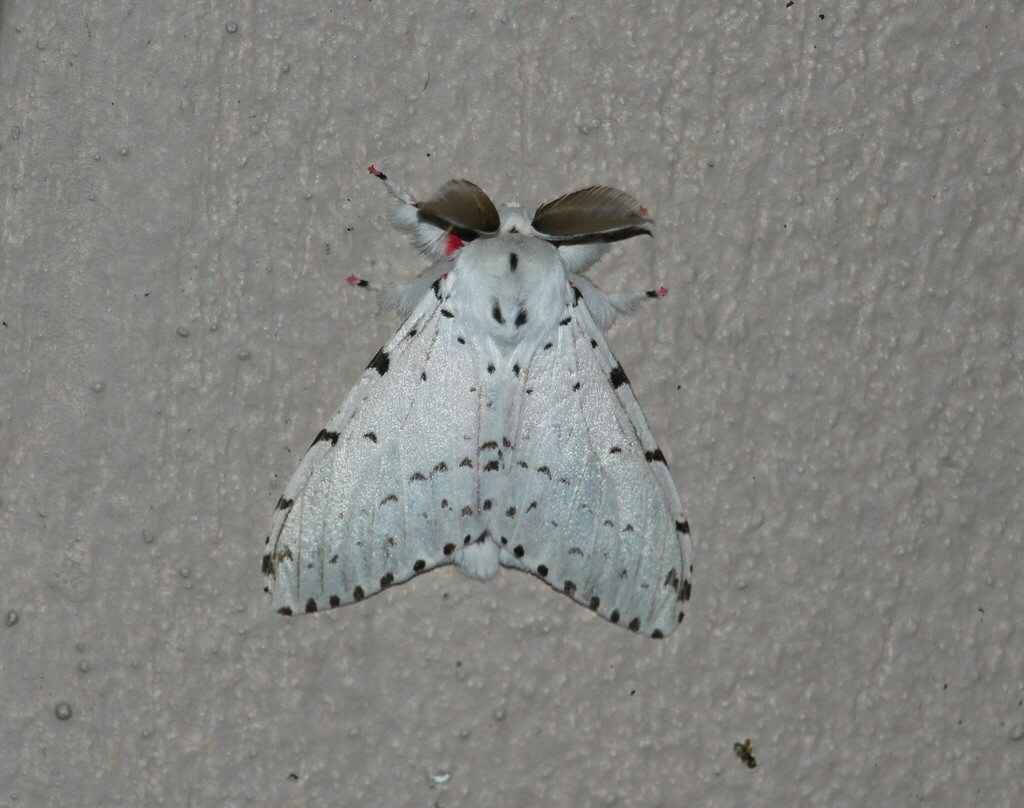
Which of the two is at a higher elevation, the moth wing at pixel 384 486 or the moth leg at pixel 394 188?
the moth leg at pixel 394 188

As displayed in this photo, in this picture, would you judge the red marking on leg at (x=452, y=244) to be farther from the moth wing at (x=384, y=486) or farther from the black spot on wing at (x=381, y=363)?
the black spot on wing at (x=381, y=363)

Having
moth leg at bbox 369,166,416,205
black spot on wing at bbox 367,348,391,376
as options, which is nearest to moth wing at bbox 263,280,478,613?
black spot on wing at bbox 367,348,391,376

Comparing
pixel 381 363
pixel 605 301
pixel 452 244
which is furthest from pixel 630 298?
pixel 381 363

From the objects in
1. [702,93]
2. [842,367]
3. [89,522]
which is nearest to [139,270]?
[89,522]

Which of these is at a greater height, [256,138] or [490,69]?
[490,69]

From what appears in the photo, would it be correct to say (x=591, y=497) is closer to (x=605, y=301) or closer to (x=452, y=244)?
(x=605, y=301)

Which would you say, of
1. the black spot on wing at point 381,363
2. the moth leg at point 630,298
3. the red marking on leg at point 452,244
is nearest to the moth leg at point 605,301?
the moth leg at point 630,298

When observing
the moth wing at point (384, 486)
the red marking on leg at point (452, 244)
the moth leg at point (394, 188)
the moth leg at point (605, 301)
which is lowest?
the moth wing at point (384, 486)

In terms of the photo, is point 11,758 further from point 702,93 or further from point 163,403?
point 702,93
